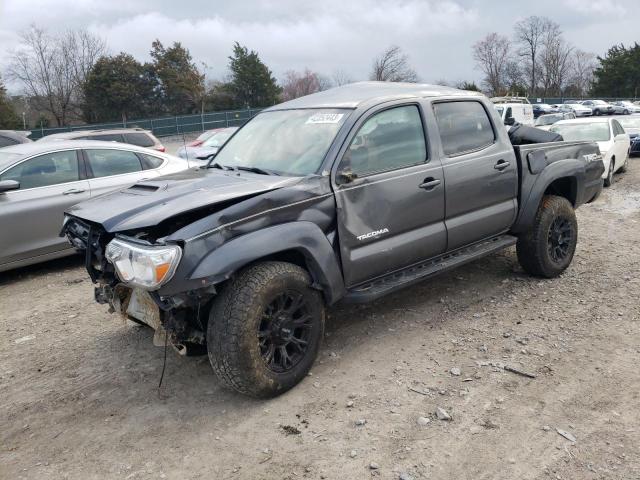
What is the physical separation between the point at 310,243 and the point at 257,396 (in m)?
1.03

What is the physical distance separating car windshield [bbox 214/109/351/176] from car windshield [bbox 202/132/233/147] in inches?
376

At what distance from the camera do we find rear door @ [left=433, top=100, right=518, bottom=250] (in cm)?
448

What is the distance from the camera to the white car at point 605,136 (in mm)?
11406

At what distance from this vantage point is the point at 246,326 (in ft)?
10.6

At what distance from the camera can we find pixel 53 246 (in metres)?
6.35

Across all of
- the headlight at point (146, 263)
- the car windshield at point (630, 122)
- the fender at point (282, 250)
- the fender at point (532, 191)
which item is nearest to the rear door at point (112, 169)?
the headlight at point (146, 263)

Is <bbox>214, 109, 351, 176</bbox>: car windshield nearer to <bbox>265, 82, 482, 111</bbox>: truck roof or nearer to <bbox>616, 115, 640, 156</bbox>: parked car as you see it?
<bbox>265, 82, 482, 111</bbox>: truck roof

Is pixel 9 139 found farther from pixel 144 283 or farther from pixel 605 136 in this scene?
pixel 605 136

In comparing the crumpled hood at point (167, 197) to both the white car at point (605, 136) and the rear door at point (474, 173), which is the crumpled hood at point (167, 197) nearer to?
the rear door at point (474, 173)

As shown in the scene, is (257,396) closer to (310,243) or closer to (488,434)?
(310,243)

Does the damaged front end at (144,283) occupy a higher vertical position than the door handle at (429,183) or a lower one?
lower

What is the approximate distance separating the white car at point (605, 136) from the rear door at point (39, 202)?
31.5 ft

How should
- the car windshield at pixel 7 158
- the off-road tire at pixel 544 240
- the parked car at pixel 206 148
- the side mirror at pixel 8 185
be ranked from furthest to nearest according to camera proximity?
the parked car at pixel 206 148 → the car windshield at pixel 7 158 → the side mirror at pixel 8 185 → the off-road tire at pixel 544 240

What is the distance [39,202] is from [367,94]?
412cm
